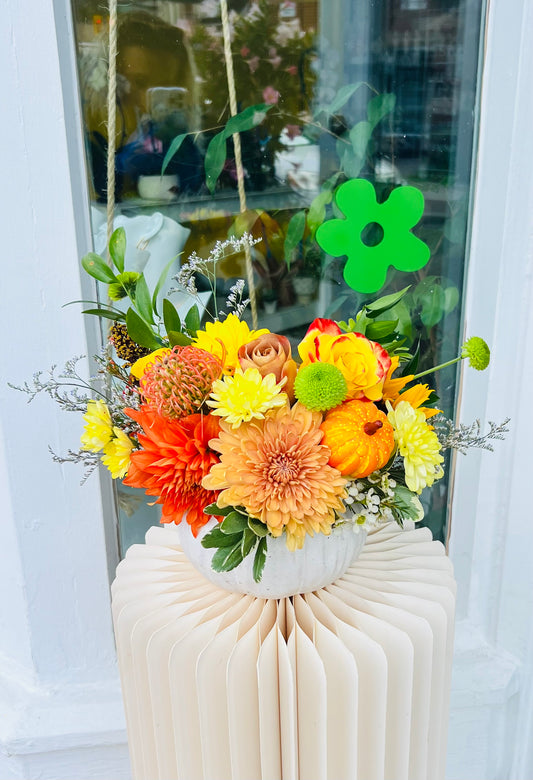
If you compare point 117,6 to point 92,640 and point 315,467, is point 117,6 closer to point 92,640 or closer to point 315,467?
point 315,467

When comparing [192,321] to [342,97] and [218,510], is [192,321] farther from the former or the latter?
[342,97]

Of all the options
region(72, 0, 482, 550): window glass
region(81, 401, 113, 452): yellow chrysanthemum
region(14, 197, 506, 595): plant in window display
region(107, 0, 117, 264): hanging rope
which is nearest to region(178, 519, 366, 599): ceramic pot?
region(14, 197, 506, 595): plant in window display

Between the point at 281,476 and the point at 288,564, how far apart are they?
0.13m

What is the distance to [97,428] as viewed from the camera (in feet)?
2.27

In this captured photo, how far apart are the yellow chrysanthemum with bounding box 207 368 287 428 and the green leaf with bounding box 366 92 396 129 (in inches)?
26.1

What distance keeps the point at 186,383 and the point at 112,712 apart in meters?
0.81

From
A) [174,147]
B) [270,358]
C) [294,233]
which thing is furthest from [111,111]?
[270,358]

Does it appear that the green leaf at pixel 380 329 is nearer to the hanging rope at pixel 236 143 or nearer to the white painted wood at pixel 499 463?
the hanging rope at pixel 236 143

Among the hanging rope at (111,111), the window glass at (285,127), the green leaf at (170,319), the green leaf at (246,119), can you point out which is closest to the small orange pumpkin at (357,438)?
the green leaf at (170,319)

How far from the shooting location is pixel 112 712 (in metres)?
1.16

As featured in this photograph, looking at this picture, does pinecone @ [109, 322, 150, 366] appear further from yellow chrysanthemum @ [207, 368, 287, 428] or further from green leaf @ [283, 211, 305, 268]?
green leaf @ [283, 211, 305, 268]

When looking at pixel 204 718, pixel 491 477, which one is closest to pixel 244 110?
pixel 491 477

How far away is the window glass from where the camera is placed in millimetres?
1004

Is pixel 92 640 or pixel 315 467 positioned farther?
pixel 92 640
